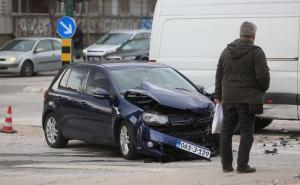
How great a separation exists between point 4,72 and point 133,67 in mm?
21179

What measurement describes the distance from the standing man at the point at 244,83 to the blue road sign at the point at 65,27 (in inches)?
420

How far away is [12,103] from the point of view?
2281cm

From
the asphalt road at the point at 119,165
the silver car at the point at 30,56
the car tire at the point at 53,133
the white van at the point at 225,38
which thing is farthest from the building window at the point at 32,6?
the car tire at the point at 53,133

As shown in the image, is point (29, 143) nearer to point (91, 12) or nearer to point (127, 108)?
point (127, 108)

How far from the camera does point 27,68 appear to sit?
32875 mm

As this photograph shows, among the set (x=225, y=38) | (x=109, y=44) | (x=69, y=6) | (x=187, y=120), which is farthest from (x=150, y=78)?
(x=109, y=44)

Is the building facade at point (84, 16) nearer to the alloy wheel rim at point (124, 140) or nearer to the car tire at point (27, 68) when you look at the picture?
the car tire at point (27, 68)

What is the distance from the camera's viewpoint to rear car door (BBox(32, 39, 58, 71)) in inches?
1303

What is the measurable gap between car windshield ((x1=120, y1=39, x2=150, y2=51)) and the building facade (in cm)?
1119

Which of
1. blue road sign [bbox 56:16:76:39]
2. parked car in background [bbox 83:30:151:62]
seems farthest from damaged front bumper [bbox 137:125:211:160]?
parked car in background [bbox 83:30:151:62]

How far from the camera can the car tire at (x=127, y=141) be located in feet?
38.4

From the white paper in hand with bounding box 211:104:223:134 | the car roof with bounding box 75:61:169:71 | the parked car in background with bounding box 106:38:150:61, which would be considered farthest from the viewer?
the parked car in background with bounding box 106:38:150:61

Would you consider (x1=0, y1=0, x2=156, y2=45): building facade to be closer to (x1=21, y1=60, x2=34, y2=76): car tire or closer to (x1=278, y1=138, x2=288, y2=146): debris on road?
(x1=21, y1=60, x2=34, y2=76): car tire

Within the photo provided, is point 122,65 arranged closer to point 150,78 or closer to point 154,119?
point 150,78
